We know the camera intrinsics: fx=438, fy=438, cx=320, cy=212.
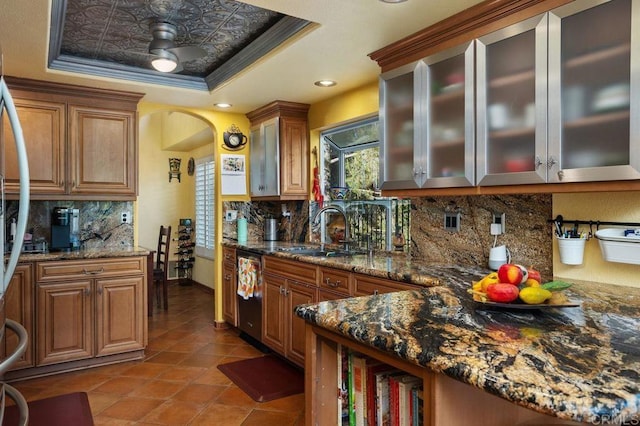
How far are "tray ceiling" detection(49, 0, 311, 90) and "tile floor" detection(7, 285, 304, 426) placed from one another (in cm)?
240

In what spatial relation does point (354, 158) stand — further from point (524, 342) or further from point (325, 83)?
point (524, 342)

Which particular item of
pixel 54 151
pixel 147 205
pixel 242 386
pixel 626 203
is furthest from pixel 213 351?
pixel 147 205

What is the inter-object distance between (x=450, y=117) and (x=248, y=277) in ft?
8.13

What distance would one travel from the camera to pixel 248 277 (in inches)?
161

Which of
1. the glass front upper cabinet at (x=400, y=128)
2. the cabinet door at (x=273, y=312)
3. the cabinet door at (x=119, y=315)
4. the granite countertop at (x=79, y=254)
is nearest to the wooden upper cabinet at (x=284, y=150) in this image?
the cabinet door at (x=273, y=312)

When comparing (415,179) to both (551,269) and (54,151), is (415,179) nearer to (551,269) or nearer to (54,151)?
(551,269)

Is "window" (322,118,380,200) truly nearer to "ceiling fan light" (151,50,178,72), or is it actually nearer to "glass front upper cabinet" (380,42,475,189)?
"glass front upper cabinet" (380,42,475,189)

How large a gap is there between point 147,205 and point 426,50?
19.3ft

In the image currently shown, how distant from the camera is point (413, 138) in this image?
8.51 feet

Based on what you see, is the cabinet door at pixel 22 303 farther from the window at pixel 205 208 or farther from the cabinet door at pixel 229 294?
the window at pixel 205 208

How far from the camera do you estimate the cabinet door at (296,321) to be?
3.25 metres

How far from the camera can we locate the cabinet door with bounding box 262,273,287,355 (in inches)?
141

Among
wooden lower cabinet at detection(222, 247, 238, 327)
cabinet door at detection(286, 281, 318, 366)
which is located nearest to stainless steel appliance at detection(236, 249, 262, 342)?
wooden lower cabinet at detection(222, 247, 238, 327)

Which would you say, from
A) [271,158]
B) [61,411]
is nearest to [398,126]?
[271,158]
